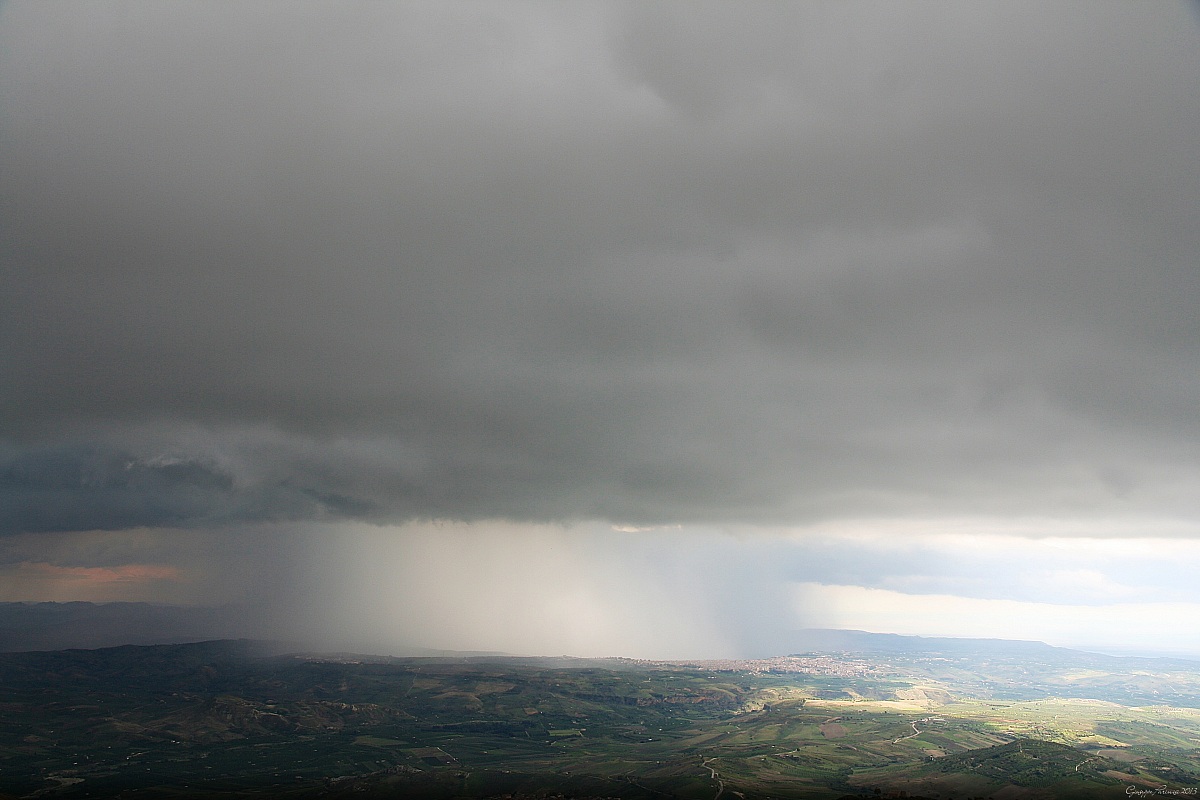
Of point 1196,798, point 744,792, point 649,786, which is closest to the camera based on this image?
point 1196,798

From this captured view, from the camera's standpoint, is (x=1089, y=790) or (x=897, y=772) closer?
(x=1089, y=790)

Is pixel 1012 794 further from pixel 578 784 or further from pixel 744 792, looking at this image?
pixel 578 784

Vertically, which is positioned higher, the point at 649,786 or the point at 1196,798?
the point at 1196,798

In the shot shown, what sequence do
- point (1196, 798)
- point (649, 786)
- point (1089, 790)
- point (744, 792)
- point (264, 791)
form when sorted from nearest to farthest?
point (1196, 798), point (1089, 790), point (744, 792), point (649, 786), point (264, 791)

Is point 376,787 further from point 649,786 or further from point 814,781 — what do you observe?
point 814,781

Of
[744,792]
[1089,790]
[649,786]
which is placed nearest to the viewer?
[1089,790]

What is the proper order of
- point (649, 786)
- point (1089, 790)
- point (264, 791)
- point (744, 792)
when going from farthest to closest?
point (264, 791), point (649, 786), point (744, 792), point (1089, 790)

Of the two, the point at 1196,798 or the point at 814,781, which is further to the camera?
the point at 814,781

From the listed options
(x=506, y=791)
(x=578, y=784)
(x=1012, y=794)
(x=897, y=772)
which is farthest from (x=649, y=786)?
(x=1012, y=794)

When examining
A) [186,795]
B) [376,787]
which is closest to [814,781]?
A: [376,787]
